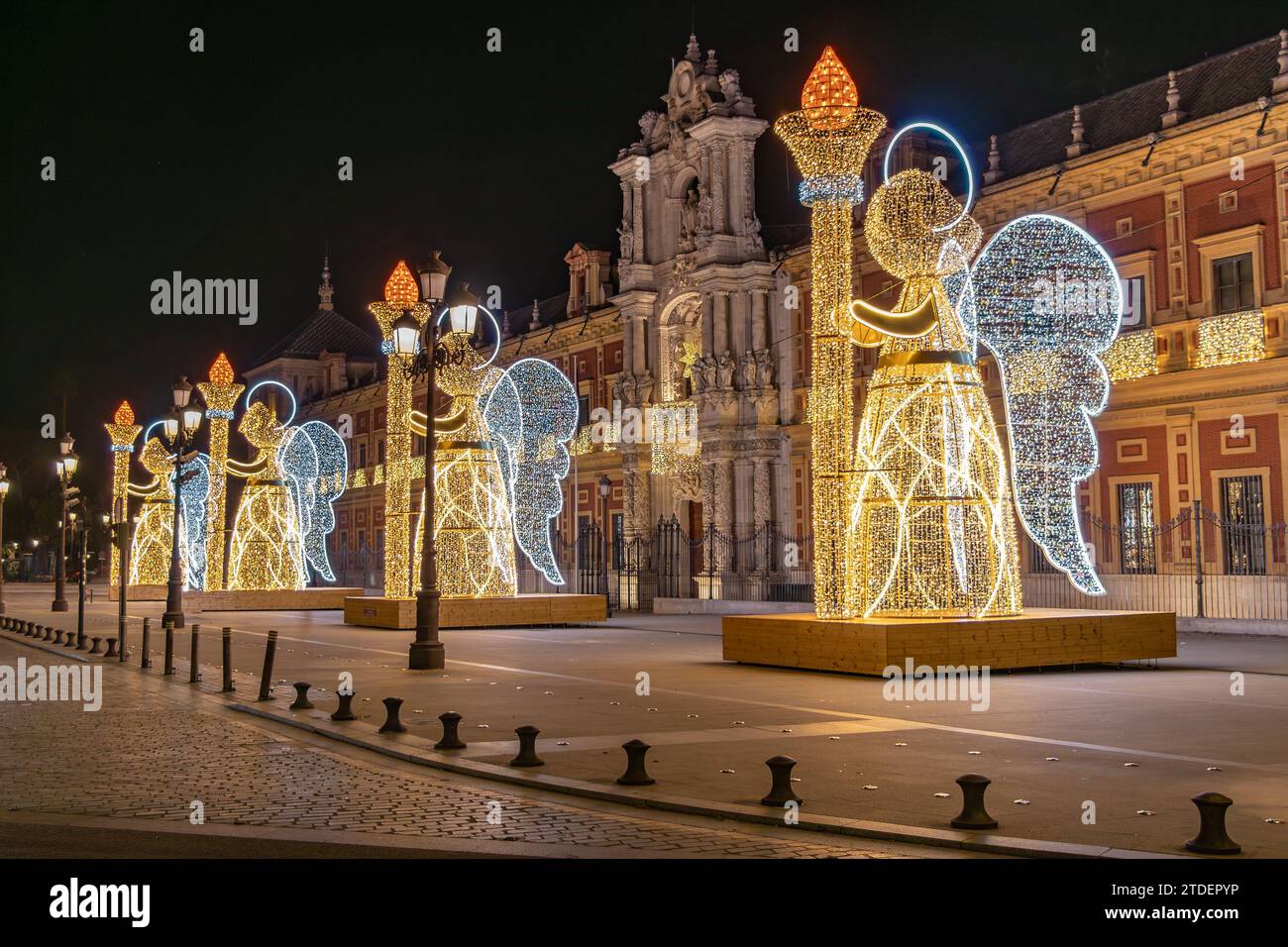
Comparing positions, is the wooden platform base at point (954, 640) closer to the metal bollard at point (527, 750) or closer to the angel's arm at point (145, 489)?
the metal bollard at point (527, 750)

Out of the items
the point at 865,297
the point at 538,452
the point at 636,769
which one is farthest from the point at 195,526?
the point at 636,769

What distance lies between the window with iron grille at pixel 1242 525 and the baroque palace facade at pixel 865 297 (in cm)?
6

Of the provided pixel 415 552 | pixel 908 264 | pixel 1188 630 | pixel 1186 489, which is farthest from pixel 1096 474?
pixel 415 552

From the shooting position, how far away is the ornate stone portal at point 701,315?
36188 mm

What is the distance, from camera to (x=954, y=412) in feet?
53.5

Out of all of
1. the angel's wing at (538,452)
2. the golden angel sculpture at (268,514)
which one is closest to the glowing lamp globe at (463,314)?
the angel's wing at (538,452)

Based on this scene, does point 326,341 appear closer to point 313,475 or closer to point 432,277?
point 313,475

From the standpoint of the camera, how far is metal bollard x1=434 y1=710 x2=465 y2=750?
10.1m

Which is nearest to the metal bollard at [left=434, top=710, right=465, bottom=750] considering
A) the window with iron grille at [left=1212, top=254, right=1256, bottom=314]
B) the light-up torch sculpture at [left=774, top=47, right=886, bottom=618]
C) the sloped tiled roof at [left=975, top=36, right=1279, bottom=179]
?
the light-up torch sculpture at [left=774, top=47, right=886, bottom=618]

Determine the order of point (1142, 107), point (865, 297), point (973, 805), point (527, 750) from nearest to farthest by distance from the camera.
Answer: point (973, 805), point (527, 750), point (1142, 107), point (865, 297)

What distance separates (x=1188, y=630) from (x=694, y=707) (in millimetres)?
14166

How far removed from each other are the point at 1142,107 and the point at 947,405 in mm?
14511

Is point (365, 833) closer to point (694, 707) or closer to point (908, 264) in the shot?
point (694, 707)
